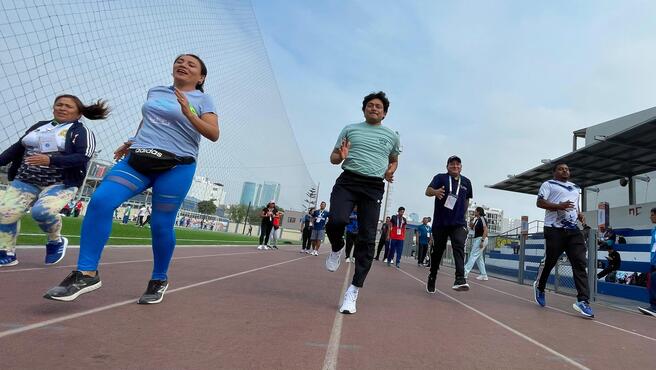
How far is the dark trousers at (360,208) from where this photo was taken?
3578 mm

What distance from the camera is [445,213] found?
566cm

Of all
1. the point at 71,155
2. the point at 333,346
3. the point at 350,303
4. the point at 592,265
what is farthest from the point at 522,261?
the point at 71,155

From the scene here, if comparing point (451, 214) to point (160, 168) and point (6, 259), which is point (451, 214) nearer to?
point (160, 168)

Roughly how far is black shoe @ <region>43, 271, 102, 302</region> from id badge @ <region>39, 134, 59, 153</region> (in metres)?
2.01

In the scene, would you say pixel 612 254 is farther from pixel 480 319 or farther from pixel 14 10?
pixel 14 10

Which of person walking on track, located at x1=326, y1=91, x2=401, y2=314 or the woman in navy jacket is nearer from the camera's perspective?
person walking on track, located at x1=326, y1=91, x2=401, y2=314

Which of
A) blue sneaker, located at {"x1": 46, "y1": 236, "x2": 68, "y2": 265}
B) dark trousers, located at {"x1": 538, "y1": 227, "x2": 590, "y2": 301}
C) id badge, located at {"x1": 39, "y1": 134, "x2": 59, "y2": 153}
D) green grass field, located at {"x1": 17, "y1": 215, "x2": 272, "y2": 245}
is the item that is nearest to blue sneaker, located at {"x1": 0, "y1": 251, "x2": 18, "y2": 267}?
blue sneaker, located at {"x1": 46, "y1": 236, "x2": 68, "y2": 265}

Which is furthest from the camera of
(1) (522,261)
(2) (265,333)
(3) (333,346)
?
(1) (522,261)

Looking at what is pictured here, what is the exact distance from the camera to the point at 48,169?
13.0 feet

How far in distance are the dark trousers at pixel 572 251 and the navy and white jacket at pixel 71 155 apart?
5.67 metres

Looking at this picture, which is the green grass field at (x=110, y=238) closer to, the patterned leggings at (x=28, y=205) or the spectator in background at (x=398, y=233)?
the patterned leggings at (x=28, y=205)

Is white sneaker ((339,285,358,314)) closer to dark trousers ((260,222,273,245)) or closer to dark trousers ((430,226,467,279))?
dark trousers ((430,226,467,279))

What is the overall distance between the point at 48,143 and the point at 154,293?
2.13m

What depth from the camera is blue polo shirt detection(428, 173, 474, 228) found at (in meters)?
5.59
